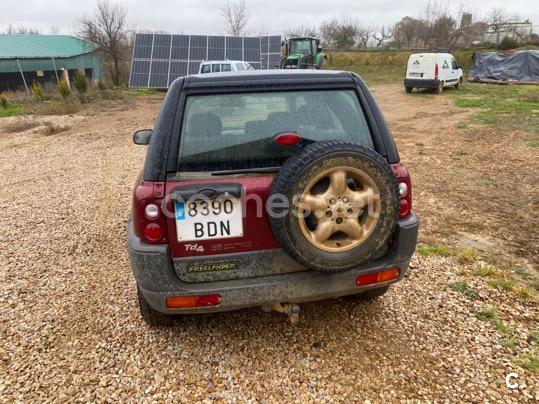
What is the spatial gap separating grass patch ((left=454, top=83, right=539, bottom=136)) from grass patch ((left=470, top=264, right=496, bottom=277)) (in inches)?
245

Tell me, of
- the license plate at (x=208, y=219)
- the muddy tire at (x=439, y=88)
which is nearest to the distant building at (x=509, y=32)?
the muddy tire at (x=439, y=88)

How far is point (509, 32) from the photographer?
110 ft

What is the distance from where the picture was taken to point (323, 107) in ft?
7.99

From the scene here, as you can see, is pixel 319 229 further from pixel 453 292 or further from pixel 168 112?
pixel 453 292

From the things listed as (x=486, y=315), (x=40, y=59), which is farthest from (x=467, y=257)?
(x=40, y=59)

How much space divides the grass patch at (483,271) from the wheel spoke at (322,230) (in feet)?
6.77

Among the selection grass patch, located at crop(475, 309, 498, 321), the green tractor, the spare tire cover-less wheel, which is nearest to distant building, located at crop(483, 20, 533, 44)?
the green tractor

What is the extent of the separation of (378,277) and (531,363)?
1.11 metres

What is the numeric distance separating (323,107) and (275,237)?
0.88 metres

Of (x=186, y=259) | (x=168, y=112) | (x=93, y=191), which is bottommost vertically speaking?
(x=93, y=191)

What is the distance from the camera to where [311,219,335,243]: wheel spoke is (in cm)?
214

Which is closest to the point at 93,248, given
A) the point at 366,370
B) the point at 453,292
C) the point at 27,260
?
the point at 27,260

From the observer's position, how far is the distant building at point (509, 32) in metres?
32.2

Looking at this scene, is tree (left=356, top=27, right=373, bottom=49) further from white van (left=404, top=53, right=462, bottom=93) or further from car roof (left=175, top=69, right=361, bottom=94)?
car roof (left=175, top=69, right=361, bottom=94)
